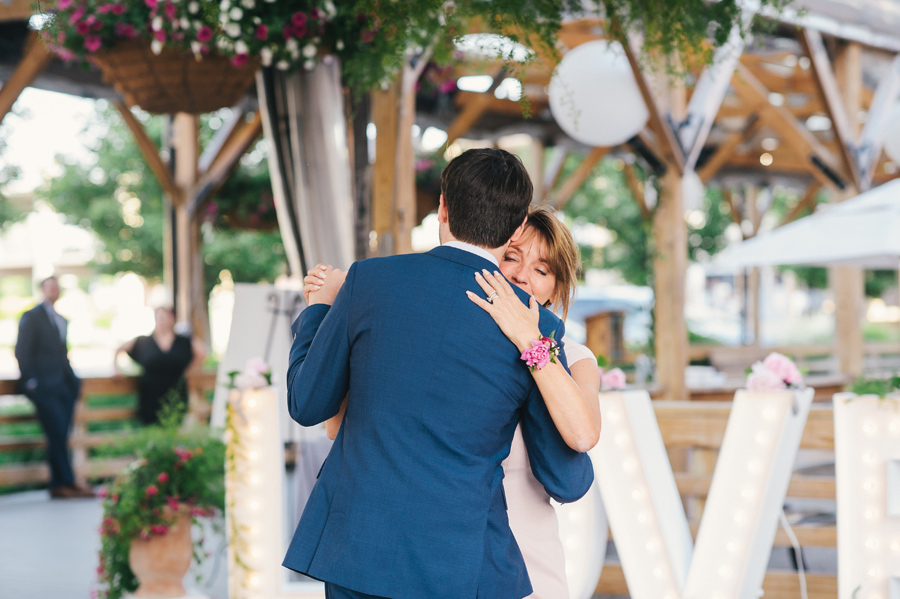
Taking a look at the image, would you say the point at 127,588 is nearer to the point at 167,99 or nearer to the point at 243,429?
the point at 243,429

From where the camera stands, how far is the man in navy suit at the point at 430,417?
1.38 metres

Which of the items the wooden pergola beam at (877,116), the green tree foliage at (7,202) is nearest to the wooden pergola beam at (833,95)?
the wooden pergola beam at (877,116)

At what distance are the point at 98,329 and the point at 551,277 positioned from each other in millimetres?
22033

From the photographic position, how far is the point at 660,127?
5359 mm

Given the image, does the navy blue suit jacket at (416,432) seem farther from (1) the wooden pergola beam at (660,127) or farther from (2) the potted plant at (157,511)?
(1) the wooden pergola beam at (660,127)

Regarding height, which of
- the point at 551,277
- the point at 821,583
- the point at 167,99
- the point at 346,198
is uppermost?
the point at 167,99

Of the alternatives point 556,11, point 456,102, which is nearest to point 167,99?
point 556,11

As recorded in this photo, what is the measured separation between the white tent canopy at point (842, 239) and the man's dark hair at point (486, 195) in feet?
11.4

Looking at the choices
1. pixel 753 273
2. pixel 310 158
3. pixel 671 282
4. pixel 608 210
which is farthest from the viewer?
pixel 608 210

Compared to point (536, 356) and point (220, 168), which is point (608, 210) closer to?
point (220, 168)

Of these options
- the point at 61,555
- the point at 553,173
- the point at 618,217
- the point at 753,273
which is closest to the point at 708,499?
the point at 61,555

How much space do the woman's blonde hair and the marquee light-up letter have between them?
1604 millimetres

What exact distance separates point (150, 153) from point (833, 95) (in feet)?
18.3

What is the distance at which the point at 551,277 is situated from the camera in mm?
1891
